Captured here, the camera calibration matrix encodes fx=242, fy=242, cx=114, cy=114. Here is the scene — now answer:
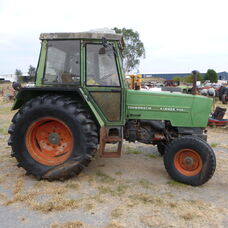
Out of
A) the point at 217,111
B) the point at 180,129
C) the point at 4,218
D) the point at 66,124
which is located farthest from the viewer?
the point at 217,111

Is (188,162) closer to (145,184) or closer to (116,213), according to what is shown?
(145,184)

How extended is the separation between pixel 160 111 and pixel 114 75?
1.00 metres

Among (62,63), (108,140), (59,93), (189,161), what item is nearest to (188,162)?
(189,161)

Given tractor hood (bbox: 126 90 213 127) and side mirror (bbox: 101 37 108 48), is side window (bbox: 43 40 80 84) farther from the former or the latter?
tractor hood (bbox: 126 90 213 127)

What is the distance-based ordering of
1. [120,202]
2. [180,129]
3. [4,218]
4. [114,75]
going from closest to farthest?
[4,218] < [120,202] < [114,75] < [180,129]

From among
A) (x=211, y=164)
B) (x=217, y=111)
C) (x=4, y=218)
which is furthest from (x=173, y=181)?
(x=217, y=111)

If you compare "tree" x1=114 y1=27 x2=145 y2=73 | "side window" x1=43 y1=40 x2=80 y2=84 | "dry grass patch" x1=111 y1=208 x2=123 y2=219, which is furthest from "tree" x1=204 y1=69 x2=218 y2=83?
"dry grass patch" x1=111 y1=208 x2=123 y2=219

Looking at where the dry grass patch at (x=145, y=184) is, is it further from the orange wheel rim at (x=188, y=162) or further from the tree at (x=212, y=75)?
the tree at (x=212, y=75)

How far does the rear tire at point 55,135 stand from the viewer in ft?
12.0

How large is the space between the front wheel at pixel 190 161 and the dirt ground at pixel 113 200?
0.14 meters

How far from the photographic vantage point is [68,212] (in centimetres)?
288

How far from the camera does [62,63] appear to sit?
3912mm

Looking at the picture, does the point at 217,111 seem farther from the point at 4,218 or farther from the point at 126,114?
the point at 4,218

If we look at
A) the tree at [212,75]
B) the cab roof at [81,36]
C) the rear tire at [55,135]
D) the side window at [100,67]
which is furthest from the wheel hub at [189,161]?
the tree at [212,75]
